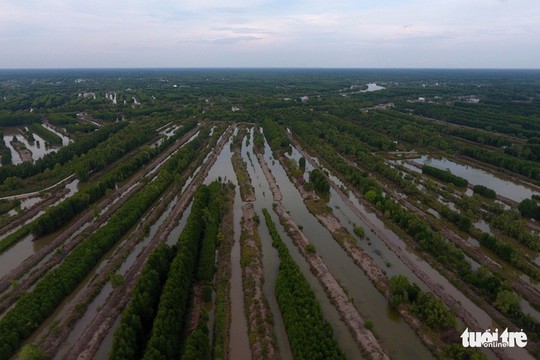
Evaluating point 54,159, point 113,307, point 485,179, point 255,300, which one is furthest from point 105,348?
point 485,179

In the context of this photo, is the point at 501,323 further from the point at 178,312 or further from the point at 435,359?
the point at 178,312

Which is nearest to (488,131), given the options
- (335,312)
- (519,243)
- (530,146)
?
(530,146)

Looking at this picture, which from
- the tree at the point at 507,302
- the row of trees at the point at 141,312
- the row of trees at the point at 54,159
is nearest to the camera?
the row of trees at the point at 141,312

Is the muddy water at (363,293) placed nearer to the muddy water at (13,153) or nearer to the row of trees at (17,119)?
the muddy water at (13,153)

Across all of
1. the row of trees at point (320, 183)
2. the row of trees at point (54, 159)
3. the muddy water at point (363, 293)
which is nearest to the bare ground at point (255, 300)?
the muddy water at point (363, 293)

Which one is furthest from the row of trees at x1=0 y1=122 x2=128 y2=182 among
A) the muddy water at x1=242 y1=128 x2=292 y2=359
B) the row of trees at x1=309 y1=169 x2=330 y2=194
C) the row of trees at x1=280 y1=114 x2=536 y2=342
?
the row of trees at x1=280 y1=114 x2=536 y2=342
